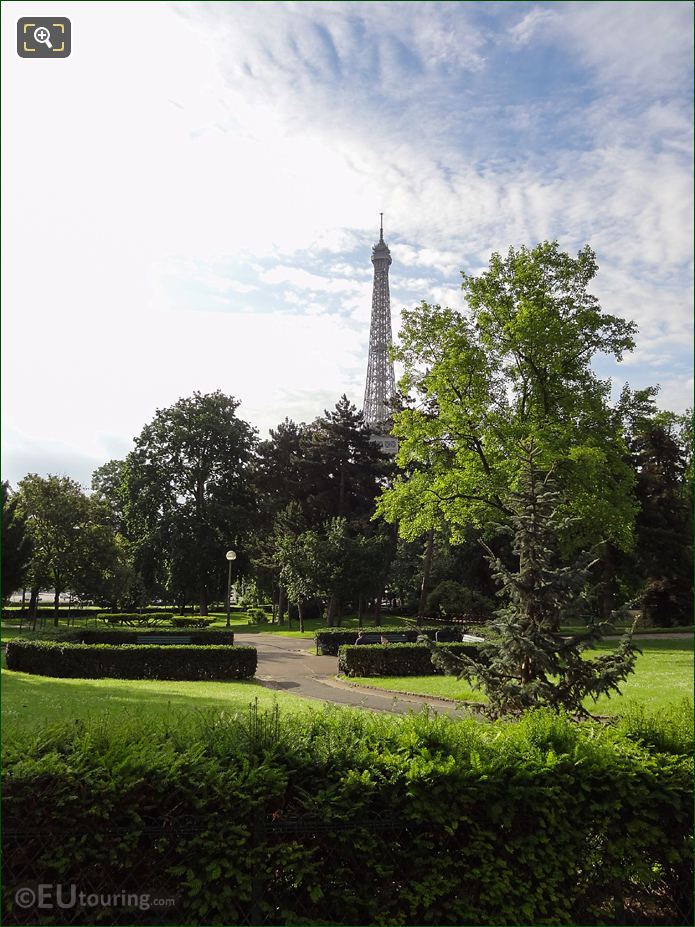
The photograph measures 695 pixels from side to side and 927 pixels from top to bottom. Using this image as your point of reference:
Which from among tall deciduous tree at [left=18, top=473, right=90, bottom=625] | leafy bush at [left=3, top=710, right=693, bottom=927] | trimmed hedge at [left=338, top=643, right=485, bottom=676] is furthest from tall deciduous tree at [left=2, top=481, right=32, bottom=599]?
leafy bush at [left=3, top=710, right=693, bottom=927]

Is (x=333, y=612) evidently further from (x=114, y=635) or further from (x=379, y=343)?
(x=379, y=343)

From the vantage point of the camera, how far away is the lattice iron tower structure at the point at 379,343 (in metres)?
97.9

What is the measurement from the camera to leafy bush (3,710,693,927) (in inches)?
165

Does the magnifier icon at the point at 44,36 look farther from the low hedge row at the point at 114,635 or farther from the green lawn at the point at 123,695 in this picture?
the low hedge row at the point at 114,635

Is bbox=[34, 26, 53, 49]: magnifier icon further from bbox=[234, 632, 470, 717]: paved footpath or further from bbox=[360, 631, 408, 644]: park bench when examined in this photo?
bbox=[360, 631, 408, 644]: park bench

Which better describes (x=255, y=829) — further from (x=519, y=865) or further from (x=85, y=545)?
(x=85, y=545)

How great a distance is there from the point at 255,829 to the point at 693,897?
10.7ft

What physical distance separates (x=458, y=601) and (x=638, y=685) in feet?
78.9

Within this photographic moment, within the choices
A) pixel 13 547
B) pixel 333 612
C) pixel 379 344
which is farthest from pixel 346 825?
pixel 379 344

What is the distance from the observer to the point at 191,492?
51812 millimetres
